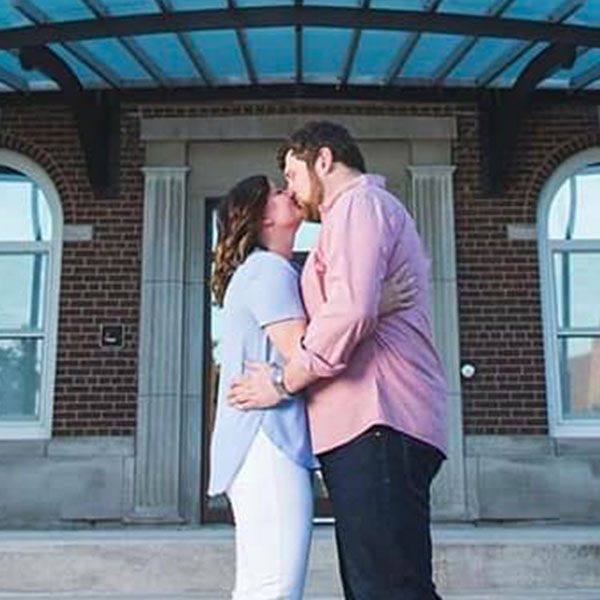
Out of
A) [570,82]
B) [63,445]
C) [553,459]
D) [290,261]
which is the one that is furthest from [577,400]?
[290,261]

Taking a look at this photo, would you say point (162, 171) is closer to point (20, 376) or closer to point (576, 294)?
point (20, 376)

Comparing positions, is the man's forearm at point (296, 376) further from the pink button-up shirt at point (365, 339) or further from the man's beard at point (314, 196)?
the man's beard at point (314, 196)

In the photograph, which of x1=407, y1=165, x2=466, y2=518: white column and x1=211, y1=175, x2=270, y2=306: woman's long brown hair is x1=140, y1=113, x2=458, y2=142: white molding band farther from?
x1=211, y1=175, x2=270, y2=306: woman's long brown hair

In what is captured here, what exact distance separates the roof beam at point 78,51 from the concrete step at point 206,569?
344cm

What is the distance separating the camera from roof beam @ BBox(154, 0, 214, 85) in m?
5.92

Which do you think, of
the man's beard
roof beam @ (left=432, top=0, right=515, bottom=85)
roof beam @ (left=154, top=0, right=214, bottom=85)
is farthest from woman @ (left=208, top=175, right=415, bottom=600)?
roof beam @ (left=432, top=0, right=515, bottom=85)

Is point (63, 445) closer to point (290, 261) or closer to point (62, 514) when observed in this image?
point (62, 514)

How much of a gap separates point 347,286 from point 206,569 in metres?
3.28

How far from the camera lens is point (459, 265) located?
24.1 feet

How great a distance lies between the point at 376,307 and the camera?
1.67 meters

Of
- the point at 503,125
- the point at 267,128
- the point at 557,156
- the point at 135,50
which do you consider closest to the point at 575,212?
the point at 557,156

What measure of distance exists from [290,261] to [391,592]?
28.2 inches

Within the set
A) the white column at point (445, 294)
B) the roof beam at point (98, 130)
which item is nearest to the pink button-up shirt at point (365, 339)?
the white column at point (445, 294)

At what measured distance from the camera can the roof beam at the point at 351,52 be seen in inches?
232
